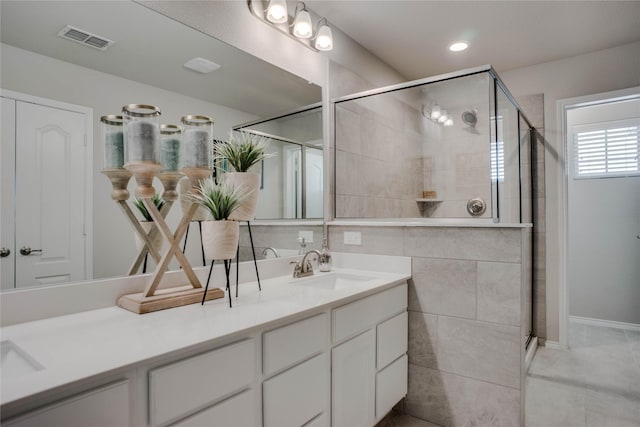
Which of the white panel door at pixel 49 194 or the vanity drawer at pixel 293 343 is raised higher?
the white panel door at pixel 49 194

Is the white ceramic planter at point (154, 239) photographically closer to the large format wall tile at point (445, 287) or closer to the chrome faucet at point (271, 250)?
the chrome faucet at point (271, 250)

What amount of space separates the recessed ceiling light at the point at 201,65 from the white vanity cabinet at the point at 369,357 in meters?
1.27

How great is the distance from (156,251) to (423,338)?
1.53 metres

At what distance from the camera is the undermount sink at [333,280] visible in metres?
2.04

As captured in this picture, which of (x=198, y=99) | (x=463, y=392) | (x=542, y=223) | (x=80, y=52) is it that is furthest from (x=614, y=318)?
(x=80, y=52)

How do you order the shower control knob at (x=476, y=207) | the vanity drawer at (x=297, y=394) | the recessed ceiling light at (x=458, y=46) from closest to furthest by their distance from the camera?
the vanity drawer at (x=297, y=394)
the shower control knob at (x=476, y=207)
the recessed ceiling light at (x=458, y=46)

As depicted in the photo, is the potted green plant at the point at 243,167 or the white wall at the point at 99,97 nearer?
the white wall at the point at 99,97

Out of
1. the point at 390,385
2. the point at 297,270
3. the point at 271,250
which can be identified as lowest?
the point at 390,385

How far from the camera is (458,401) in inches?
77.8

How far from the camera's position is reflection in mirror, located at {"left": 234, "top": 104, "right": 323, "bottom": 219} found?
202cm

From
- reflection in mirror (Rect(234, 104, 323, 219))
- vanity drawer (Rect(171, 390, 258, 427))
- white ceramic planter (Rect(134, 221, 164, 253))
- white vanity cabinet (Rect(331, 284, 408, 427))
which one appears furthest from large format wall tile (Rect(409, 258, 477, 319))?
white ceramic planter (Rect(134, 221, 164, 253))

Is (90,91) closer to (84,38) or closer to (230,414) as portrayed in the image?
(84,38)

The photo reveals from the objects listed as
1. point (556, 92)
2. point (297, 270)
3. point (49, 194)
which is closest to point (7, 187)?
point (49, 194)

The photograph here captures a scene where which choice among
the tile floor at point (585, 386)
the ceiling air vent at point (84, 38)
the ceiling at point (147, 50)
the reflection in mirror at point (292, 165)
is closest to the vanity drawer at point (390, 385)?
the tile floor at point (585, 386)
